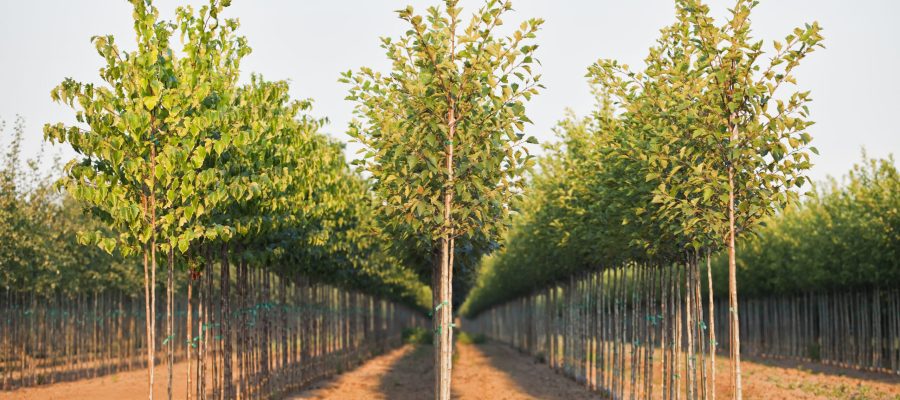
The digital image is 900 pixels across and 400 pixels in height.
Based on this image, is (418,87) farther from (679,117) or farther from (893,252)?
(893,252)

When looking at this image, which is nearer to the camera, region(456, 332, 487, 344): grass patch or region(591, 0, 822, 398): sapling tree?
region(591, 0, 822, 398): sapling tree

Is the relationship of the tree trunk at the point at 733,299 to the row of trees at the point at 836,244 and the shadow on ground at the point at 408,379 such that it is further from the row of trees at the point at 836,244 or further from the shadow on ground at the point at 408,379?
the shadow on ground at the point at 408,379

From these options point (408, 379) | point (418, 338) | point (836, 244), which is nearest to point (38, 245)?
point (408, 379)

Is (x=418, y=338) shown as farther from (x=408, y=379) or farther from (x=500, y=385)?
(x=500, y=385)

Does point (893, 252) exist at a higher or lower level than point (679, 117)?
lower

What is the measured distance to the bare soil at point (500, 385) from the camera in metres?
22.6

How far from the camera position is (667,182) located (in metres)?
12.6

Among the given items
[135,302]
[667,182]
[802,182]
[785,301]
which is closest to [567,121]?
[667,182]

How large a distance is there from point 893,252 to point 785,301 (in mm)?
11187

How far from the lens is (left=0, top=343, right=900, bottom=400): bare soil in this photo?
74.0 ft

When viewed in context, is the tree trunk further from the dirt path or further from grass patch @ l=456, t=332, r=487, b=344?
grass patch @ l=456, t=332, r=487, b=344

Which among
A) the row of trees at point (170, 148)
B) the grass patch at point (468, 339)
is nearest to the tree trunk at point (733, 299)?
the row of trees at point (170, 148)

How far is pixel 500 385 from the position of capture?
26469 millimetres

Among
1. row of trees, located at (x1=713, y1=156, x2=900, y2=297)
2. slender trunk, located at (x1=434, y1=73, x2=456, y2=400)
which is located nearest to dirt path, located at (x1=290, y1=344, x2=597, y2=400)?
row of trees, located at (x1=713, y1=156, x2=900, y2=297)
